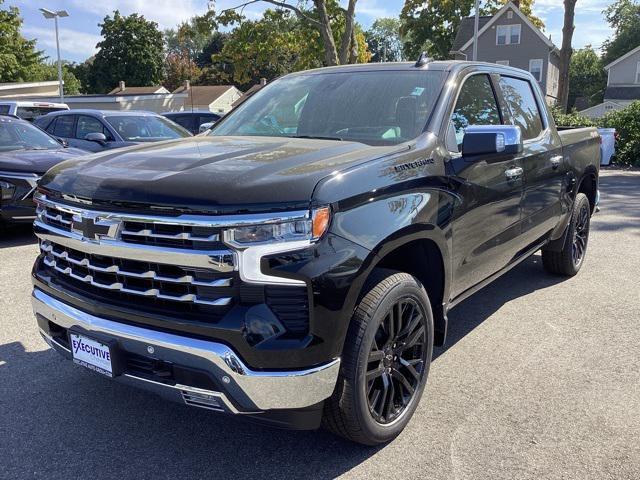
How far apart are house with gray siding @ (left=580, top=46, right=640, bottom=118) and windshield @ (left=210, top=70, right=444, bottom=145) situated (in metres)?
48.5

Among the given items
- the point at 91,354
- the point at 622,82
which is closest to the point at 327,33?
the point at 91,354

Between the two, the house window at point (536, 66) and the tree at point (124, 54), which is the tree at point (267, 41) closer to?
the house window at point (536, 66)

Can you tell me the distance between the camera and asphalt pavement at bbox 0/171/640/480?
273cm

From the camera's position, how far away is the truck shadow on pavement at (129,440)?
271cm

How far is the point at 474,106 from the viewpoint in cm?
384

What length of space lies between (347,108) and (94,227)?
5.82ft

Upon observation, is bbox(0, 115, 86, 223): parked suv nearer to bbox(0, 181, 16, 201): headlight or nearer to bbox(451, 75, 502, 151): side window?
bbox(0, 181, 16, 201): headlight

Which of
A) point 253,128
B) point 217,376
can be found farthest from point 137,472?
point 253,128

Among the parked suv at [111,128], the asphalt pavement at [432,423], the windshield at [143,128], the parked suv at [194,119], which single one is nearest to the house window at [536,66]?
the parked suv at [194,119]

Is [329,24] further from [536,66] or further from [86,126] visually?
[536,66]

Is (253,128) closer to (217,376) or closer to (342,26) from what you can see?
(217,376)

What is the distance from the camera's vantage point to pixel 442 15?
144 ft

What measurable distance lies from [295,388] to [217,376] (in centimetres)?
32

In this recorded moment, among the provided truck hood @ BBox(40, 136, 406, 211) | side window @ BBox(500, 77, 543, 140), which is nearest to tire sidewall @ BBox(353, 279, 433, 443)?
truck hood @ BBox(40, 136, 406, 211)
